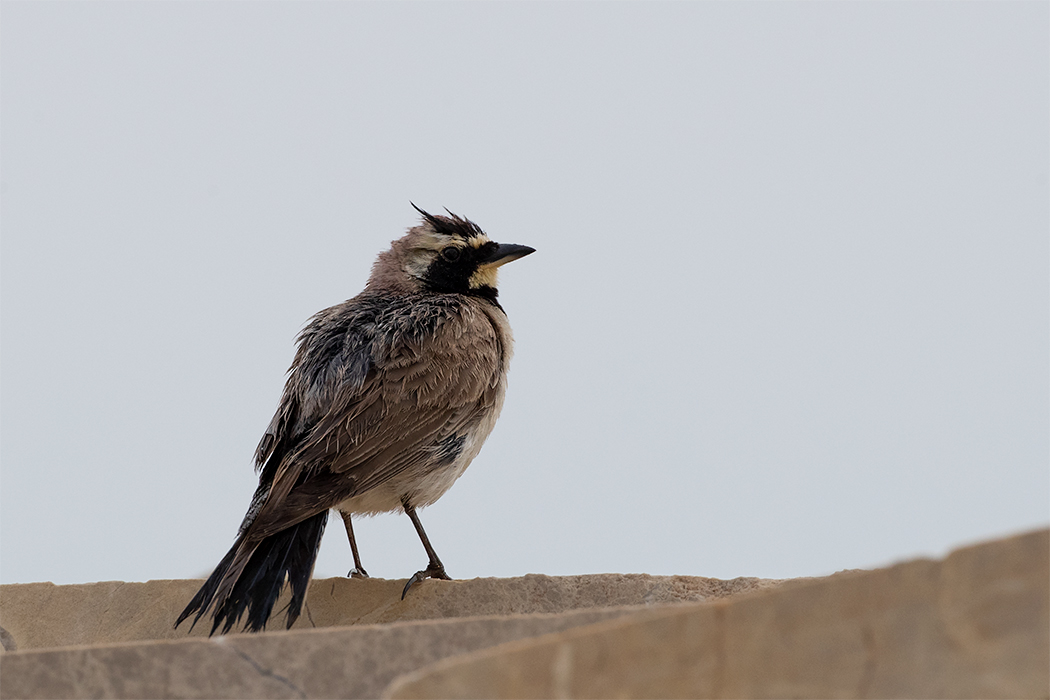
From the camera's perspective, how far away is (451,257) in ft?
15.0

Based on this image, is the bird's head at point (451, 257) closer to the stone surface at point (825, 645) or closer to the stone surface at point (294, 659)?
the stone surface at point (294, 659)

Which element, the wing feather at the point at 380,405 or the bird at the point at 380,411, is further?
the wing feather at the point at 380,405

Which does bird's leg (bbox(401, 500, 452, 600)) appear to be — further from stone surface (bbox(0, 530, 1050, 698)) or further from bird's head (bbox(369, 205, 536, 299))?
stone surface (bbox(0, 530, 1050, 698))

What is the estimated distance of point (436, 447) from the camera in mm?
3871

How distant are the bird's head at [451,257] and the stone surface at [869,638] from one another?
312 centimetres

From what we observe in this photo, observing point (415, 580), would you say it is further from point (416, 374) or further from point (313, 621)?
point (416, 374)

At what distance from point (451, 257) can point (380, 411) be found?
106cm

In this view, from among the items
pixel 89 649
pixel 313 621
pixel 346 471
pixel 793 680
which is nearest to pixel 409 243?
pixel 346 471

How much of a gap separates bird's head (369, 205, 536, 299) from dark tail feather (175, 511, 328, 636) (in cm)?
141

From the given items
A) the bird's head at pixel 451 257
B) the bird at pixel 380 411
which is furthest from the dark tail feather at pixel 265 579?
the bird's head at pixel 451 257

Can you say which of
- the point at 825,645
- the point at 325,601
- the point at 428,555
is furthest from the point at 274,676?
the point at 428,555

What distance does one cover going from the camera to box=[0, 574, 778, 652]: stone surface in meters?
3.38

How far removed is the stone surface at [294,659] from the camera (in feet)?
6.54

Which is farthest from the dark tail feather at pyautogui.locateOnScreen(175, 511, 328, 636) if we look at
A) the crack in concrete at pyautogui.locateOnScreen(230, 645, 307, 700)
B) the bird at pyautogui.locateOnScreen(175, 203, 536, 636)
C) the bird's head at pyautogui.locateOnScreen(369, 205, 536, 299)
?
the bird's head at pyautogui.locateOnScreen(369, 205, 536, 299)
